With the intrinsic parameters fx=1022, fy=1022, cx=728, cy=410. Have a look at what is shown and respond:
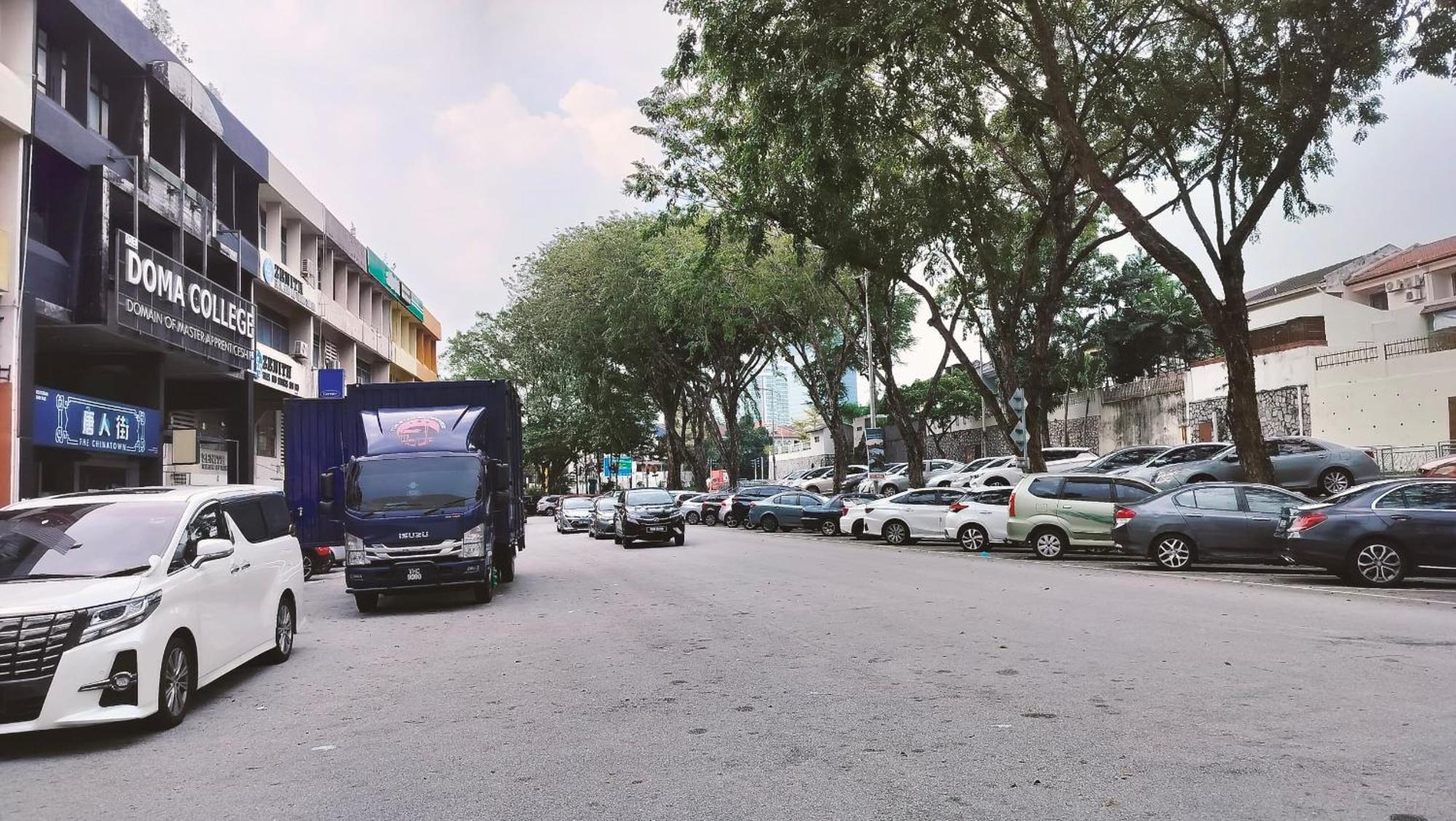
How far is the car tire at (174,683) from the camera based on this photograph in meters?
6.91

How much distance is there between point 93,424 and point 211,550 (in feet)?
49.3

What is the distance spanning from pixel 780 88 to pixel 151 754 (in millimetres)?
14371

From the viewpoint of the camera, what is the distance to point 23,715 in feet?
20.6

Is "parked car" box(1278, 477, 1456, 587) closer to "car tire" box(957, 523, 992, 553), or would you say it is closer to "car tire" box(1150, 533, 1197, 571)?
"car tire" box(1150, 533, 1197, 571)

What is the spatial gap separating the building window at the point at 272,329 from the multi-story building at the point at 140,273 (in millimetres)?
91

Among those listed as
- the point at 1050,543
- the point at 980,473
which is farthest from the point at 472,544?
the point at 980,473

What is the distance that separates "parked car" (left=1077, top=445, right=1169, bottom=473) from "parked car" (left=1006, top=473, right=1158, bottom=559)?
7.72m

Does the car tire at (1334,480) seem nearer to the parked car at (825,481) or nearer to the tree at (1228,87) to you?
the tree at (1228,87)

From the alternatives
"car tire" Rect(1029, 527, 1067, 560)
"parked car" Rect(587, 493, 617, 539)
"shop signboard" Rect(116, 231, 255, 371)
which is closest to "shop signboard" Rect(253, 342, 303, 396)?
"shop signboard" Rect(116, 231, 255, 371)

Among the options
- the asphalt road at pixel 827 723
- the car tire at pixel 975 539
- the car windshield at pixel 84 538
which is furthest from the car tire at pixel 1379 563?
the car windshield at pixel 84 538

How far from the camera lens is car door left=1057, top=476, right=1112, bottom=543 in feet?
63.8

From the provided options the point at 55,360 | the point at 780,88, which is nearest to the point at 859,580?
the point at 780,88

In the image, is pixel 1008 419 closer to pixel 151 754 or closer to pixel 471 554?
pixel 471 554

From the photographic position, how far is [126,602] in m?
6.71
